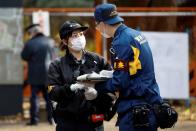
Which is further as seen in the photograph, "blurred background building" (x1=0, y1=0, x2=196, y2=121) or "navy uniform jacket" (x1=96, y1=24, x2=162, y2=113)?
"blurred background building" (x1=0, y1=0, x2=196, y2=121)

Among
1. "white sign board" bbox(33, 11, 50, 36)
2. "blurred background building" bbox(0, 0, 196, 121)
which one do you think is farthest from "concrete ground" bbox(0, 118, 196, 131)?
"white sign board" bbox(33, 11, 50, 36)

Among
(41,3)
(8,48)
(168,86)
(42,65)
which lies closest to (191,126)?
(168,86)

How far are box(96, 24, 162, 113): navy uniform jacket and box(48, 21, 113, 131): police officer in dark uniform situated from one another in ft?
1.49

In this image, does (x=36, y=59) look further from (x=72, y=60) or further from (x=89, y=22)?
(x=72, y=60)

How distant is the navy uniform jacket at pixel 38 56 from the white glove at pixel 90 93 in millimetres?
6277

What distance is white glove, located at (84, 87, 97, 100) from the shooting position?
5.97 metres

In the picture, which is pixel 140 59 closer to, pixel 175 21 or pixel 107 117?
pixel 107 117

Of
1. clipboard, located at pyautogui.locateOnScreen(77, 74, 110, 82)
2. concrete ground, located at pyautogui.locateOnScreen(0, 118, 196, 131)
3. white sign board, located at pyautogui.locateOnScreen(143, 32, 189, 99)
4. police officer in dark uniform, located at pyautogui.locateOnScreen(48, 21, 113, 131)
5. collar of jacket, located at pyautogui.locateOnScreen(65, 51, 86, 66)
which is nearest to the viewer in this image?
clipboard, located at pyautogui.locateOnScreen(77, 74, 110, 82)

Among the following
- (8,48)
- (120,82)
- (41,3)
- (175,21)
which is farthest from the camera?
(41,3)

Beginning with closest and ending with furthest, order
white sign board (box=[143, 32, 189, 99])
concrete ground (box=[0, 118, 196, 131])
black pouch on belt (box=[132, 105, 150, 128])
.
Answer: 1. black pouch on belt (box=[132, 105, 150, 128])
2. concrete ground (box=[0, 118, 196, 131])
3. white sign board (box=[143, 32, 189, 99])

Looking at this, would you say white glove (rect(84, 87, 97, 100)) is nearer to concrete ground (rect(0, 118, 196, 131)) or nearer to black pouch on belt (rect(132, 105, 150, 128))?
black pouch on belt (rect(132, 105, 150, 128))

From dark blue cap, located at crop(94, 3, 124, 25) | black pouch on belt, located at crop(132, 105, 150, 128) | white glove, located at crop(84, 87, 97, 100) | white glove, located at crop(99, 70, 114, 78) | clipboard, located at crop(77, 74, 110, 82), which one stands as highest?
dark blue cap, located at crop(94, 3, 124, 25)

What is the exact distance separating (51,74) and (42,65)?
596 cm

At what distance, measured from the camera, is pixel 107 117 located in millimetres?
6430
